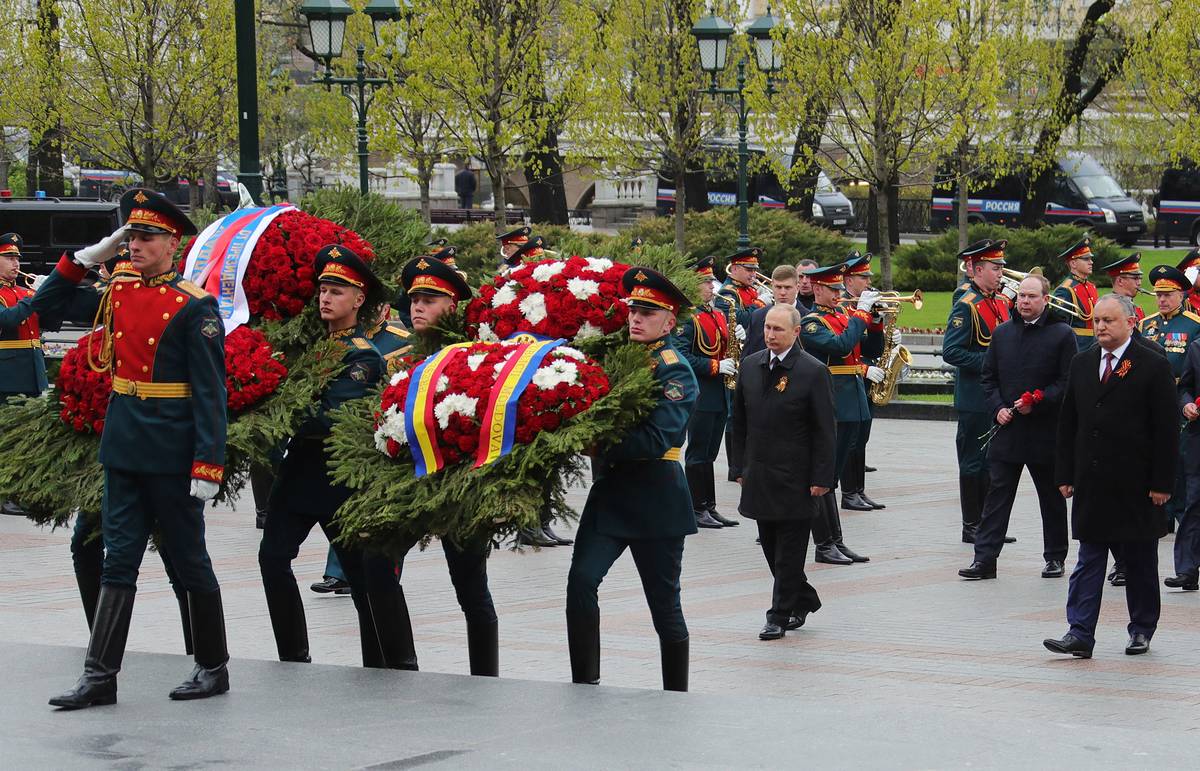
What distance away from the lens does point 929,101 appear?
2836 centimetres

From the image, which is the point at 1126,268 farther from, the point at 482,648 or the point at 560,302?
the point at 482,648

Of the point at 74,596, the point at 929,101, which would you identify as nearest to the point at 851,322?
the point at 74,596

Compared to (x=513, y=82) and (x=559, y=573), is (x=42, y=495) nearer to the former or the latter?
(x=559, y=573)

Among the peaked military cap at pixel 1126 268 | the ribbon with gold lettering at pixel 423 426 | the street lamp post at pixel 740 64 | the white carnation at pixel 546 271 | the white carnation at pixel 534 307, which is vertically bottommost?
the ribbon with gold lettering at pixel 423 426

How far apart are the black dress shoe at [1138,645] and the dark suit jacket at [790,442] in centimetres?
174

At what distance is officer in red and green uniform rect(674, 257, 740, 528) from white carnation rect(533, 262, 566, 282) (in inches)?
226

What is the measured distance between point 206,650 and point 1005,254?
89.5 ft

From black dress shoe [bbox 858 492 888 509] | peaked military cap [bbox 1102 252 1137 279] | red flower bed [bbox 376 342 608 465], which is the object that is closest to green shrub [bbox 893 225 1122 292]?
peaked military cap [bbox 1102 252 1137 279]

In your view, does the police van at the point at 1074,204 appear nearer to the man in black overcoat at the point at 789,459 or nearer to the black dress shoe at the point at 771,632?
the man in black overcoat at the point at 789,459

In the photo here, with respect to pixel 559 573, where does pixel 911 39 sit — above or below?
above

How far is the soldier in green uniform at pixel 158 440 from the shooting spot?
6.93m

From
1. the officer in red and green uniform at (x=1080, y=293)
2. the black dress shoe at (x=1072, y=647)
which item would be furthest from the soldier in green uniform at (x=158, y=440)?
the officer in red and green uniform at (x=1080, y=293)

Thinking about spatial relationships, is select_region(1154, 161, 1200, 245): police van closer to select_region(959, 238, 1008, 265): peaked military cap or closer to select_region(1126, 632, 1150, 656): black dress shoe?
select_region(959, 238, 1008, 265): peaked military cap

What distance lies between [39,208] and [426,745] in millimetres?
27951
